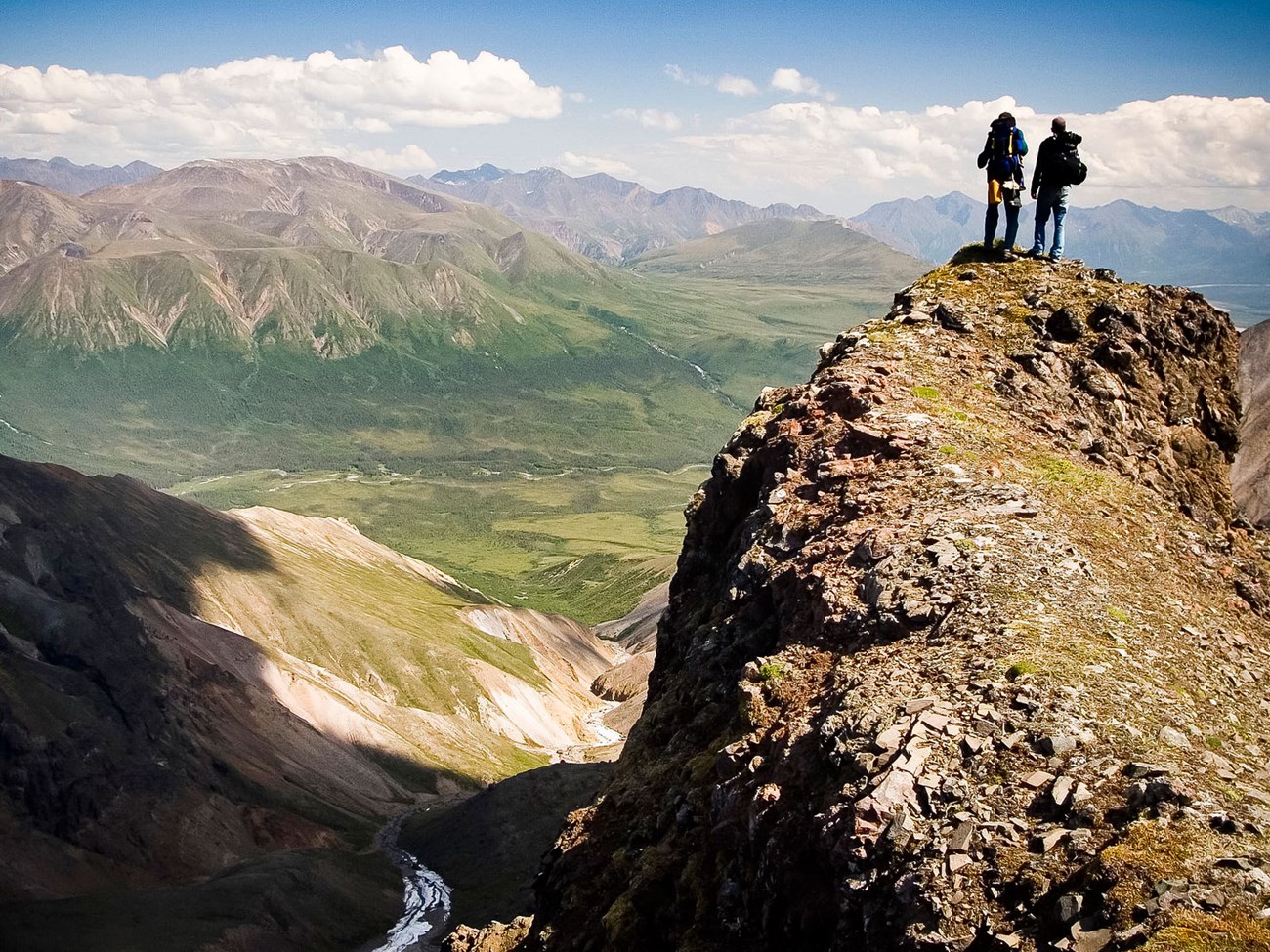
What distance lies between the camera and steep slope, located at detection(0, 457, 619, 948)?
8731cm

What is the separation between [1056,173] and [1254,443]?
11876 centimetres

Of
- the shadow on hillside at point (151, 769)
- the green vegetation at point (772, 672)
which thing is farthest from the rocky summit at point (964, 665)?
the shadow on hillside at point (151, 769)

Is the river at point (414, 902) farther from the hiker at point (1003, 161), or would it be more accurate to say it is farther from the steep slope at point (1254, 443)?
the steep slope at point (1254, 443)

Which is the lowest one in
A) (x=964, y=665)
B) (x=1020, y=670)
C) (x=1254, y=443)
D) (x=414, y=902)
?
(x=414, y=902)

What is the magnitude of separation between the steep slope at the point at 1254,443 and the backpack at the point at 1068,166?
84.7 metres

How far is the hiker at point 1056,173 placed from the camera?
39250 mm

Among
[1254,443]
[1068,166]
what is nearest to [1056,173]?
[1068,166]

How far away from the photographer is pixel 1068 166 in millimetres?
39250

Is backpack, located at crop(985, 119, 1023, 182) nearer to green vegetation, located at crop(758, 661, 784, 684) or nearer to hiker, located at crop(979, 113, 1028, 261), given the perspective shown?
hiker, located at crop(979, 113, 1028, 261)

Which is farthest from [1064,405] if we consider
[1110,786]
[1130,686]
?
[1110,786]

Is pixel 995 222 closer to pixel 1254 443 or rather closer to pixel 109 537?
pixel 1254 443

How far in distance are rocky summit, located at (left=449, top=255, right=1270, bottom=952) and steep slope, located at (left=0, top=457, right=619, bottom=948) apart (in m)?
59.4

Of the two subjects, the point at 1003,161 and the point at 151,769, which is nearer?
the point at 1003,161

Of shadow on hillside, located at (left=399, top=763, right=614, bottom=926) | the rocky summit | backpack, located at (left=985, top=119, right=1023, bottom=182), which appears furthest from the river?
backpack, located at (left=985, top=119, right=1023, bottom=182)
